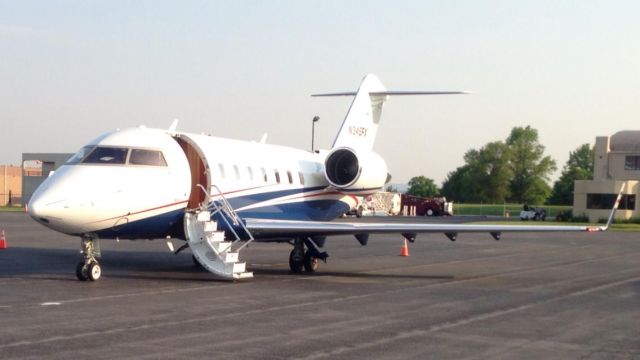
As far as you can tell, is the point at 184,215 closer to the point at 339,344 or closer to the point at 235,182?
the point at 235,182

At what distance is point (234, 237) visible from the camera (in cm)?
1980

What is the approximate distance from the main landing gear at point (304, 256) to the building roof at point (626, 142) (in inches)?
2242

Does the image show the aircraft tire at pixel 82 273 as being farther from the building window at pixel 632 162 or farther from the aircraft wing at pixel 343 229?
the building window at pixel 632 162

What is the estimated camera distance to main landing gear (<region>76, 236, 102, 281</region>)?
56.3 ft

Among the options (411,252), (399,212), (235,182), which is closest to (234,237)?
(235,182)

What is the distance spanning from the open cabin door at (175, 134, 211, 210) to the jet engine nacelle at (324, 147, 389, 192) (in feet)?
15.1

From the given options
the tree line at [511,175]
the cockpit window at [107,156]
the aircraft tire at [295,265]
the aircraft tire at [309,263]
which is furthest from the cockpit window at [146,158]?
the tree line at [511,175]

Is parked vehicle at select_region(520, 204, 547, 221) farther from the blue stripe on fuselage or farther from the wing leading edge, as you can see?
the wing leading edge

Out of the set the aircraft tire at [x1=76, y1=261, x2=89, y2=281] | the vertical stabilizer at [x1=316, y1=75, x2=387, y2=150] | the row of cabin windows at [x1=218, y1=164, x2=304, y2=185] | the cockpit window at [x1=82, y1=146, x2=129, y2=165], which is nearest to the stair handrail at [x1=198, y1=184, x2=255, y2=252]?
the row of cabin windows at [x1=218, y1=164, x2=304, y2=185]

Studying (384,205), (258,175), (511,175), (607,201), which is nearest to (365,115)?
(258,175)

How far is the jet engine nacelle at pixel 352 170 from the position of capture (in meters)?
22.7

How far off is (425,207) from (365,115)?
58351 millimetres

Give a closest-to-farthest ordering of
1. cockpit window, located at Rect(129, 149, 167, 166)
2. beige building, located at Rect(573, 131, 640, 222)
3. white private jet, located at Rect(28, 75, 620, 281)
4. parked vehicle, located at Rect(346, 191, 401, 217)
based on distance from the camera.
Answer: white private jet, located at Rect(28, 75, 620, 281) → cockpit window, located at Rect(129, 149, 167, 166) → beige building, located at Rect(573, 131, 640, 222) → parked vehicle, located at Rect(346, 191, 401, 217)

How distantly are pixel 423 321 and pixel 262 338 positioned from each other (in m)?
2.96
